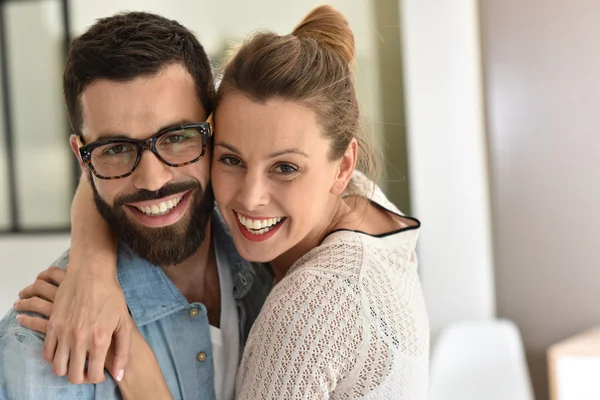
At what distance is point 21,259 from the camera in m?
3.76

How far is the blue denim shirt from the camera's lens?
1.18m

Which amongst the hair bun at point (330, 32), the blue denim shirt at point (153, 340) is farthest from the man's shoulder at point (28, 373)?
the hair bun at point (330, 32)

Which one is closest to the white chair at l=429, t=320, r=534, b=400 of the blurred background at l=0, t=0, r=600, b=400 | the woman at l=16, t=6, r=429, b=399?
the blurred background at l=0, t=0, r=600, b=400

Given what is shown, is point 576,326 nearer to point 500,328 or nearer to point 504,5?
point 500,328

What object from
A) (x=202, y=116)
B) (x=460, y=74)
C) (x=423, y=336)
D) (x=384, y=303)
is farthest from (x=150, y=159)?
(x=460, y=74)

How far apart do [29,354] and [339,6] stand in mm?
2206

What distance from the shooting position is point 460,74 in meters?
2.83

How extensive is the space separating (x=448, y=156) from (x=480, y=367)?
0.85m

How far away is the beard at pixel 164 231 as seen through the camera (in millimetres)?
1350

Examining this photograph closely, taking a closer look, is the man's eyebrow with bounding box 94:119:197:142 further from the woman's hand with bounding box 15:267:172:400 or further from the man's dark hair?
the woman's hand with bounding box 15:267:172:400

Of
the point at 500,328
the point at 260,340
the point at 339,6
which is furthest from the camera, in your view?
the point at 339,6

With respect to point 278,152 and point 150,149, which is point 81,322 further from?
point 278,152

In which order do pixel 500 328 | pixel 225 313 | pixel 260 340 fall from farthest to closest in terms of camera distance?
pixel 500 328 < pixel 225 313 < pixel 260 340

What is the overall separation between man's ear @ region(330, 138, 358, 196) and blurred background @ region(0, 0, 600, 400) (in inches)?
59.7
